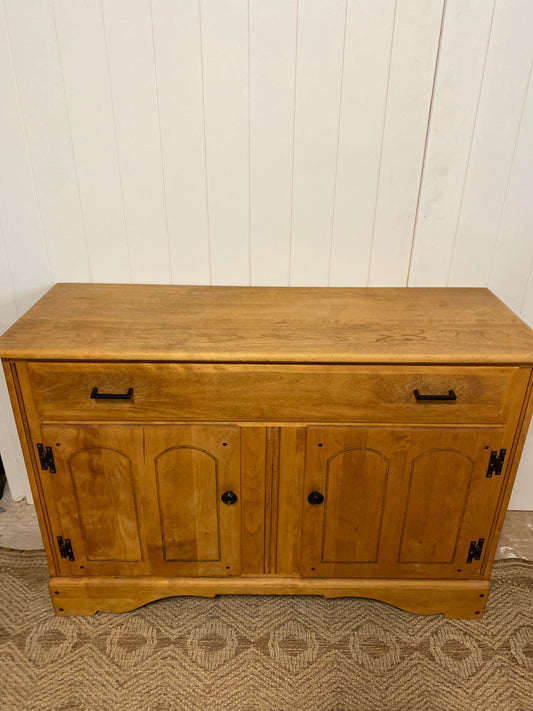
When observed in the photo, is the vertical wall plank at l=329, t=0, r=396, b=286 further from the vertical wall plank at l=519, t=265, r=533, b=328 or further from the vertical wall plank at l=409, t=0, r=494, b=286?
the vertical wall plank at l=519, t=265, r=533, b=328

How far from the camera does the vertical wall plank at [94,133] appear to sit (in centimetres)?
143

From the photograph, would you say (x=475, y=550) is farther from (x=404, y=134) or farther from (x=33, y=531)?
(x=33, y=531)

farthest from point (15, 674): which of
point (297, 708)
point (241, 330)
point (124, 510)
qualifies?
point (241, 330)

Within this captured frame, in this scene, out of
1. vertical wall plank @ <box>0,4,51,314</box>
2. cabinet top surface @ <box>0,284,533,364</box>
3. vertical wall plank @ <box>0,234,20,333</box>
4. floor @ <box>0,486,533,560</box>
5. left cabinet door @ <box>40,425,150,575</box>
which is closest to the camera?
cabinet top surface @ <box>0,284,533,364</box>

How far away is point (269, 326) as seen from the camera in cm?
141

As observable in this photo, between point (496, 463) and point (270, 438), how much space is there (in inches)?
23.4

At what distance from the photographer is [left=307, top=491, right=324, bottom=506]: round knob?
1.45 m

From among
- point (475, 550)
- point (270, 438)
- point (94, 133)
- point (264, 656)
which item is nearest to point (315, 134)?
point (94, 133)

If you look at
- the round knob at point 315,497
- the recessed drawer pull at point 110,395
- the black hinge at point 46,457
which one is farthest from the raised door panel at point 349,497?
the black hinge at point 46,457

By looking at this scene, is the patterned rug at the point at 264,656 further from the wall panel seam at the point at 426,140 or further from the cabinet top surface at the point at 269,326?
the wall panel seam at the point at 426,140

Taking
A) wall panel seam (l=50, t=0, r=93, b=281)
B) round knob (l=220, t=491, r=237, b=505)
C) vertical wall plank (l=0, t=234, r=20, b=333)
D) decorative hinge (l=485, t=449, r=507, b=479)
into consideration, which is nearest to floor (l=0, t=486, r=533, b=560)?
decorative hinge (l=485, t=449, r=507, b=479)

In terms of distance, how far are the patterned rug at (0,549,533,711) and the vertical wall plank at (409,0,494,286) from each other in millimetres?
1044

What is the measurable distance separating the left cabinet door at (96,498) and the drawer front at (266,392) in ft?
0.19

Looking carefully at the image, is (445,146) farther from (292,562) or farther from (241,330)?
(292,562)
